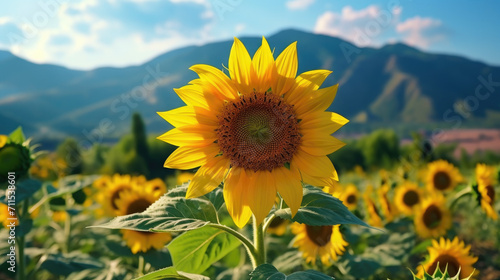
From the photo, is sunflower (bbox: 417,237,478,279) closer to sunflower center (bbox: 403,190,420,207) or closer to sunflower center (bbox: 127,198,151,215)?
sunflower center (bbox: 403,190,420,207)

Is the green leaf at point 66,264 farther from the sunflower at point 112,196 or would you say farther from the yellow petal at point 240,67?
the yellow petal at point 240,67

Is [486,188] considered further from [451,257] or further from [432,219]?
[451,257]

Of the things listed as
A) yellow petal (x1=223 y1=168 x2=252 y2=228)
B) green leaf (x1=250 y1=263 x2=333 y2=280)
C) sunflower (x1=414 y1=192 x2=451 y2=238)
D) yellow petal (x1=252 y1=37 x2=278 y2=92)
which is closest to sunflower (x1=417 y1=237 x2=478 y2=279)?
sunflower (x1=414 y1=192 x2=451 y2=238)

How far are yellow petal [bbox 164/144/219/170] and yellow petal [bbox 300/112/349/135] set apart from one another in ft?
1.30

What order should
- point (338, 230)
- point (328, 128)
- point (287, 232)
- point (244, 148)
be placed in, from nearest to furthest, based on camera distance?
1. point (328, 128)
2. point (244, 148)
3. point (338, 230)
4. point (287, 232)

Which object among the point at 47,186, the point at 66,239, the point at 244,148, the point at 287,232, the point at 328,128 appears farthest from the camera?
the point at 287,232

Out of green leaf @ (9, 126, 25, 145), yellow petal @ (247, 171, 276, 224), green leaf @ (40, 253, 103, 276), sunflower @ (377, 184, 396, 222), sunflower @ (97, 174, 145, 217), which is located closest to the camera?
yellow petal @ (247, 171, 276, 224)

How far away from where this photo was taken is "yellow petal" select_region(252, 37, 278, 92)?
156cm

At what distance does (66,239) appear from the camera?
4020mm

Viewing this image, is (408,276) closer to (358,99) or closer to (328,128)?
(328,128)

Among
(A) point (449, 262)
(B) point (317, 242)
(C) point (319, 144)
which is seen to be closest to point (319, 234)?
(B) point (317, 242)

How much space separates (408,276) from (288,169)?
3.12 m

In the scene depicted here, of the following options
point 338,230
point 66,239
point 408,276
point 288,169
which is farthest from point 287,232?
point 288,169

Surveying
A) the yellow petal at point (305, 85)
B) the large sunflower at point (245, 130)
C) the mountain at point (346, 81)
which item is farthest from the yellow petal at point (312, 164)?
the mountain at point (346, 81)
